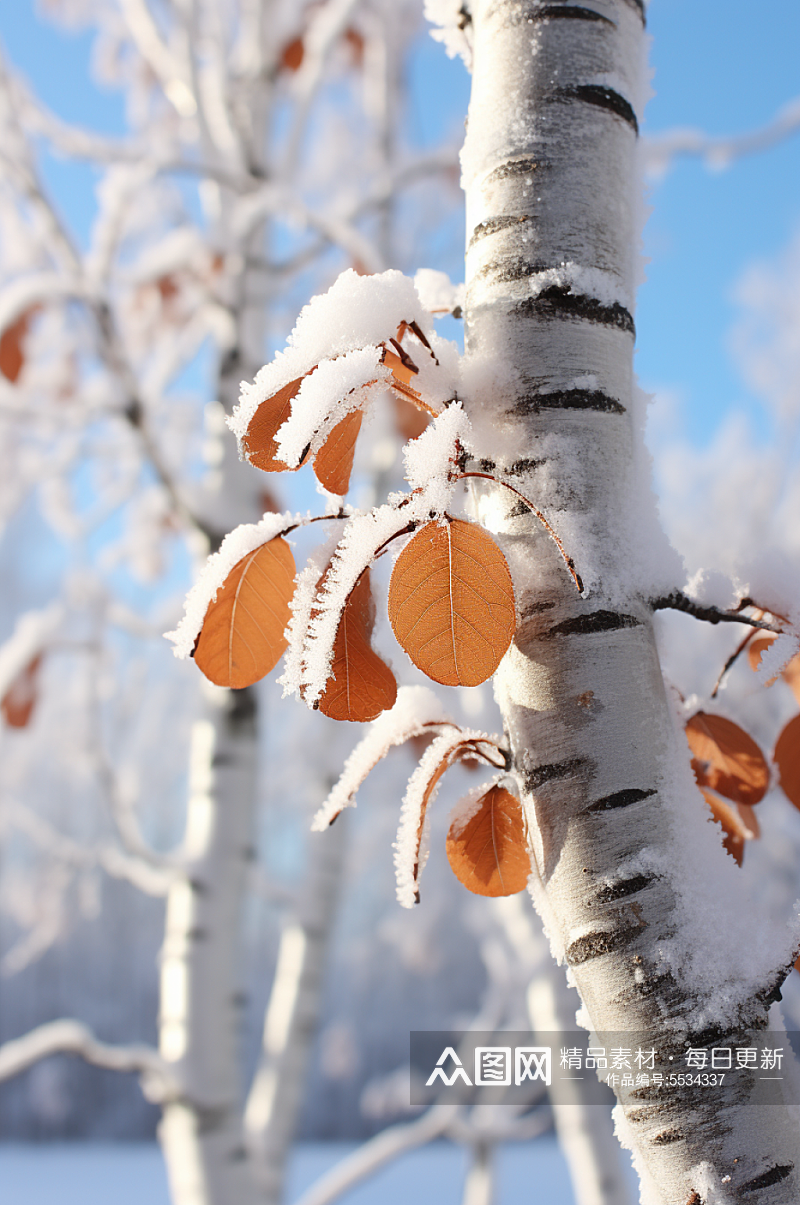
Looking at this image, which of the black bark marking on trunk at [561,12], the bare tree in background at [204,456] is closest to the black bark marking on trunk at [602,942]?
the black bark marking on trunk at [561,12]

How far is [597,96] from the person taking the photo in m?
0.49

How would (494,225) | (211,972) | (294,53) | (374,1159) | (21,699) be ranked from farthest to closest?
(294,53) → (374,1159) → (21,699) → (211,972) → (494,225)

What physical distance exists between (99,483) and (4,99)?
2.58m

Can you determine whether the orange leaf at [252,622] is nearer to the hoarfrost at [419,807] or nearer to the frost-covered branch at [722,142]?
the hoarfrost at [419,807]

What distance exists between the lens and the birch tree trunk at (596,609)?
0.40m

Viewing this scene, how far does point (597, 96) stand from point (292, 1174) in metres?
9.89

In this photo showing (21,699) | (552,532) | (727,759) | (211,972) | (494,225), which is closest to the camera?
(552,532)

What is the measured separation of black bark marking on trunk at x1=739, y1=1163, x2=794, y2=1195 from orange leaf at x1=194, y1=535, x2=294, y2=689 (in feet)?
1.30

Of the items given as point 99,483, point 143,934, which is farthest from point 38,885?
point 143,934

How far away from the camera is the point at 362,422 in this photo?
18.1 inches

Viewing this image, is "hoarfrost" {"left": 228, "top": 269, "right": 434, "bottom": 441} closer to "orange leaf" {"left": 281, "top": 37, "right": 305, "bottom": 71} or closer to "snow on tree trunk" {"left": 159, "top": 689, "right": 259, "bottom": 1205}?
"snow on tree trunk" {"left": 159, "top": 689, "right": 259, "bottom": 1205}

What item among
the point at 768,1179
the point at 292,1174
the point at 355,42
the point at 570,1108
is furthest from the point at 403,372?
the point at 292,1174

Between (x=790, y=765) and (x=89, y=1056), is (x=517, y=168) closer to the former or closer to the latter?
(x=790, y=765)

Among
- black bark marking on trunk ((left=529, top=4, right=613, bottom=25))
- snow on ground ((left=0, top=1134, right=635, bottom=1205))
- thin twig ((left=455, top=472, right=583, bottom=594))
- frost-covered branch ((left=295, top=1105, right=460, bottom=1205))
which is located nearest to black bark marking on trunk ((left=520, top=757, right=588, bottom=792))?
thin twig ((left=455, top=472, right=583, bottom=594))
